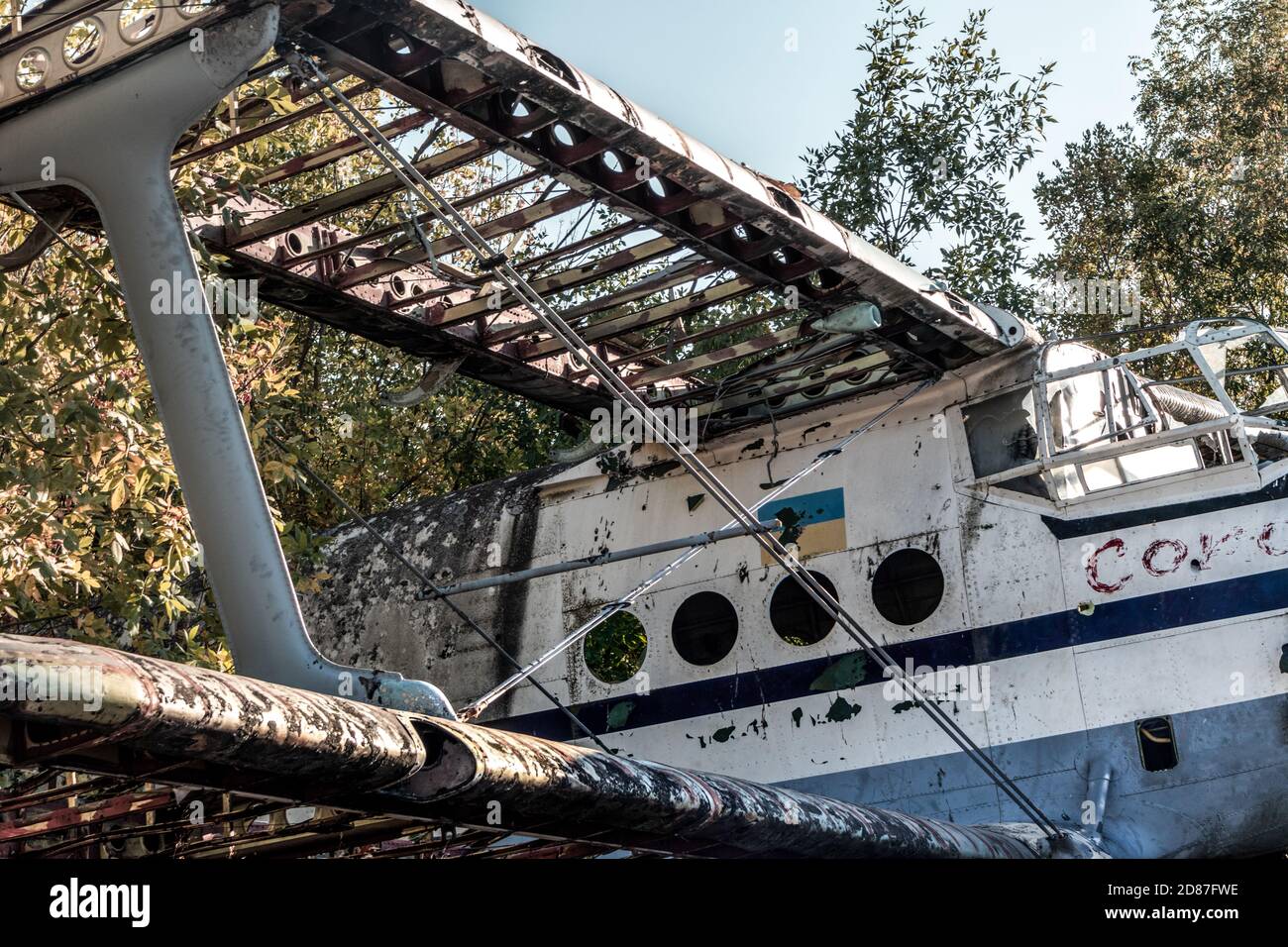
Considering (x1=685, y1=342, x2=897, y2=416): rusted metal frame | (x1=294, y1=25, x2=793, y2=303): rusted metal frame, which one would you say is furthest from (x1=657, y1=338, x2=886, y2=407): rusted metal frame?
(x1=294, y1=25, x2=793, y2=303): rusted metal frame

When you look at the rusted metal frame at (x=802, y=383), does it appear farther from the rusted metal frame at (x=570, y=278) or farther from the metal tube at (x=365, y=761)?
the metal tube at (x=365, y=761)

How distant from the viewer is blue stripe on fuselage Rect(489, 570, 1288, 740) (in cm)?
880

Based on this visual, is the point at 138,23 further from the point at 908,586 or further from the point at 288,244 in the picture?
the point at 908,586

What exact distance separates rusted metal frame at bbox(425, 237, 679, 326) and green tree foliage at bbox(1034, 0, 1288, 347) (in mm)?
9509

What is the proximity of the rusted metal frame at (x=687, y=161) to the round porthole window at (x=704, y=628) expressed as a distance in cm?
247

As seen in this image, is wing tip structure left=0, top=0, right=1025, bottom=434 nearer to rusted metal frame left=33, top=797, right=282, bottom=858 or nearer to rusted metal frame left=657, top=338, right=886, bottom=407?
rusted metal frame left=657, top=338, right=886, bottom=407

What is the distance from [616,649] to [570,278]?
3.04m

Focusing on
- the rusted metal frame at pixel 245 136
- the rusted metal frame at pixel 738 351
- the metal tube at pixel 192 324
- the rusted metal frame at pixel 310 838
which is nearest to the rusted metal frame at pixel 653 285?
the rusted metal frame at pixel 738 351

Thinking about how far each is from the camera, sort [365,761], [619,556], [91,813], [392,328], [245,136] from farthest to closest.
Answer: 1. [392,328]
2. [619,556]
3. [245,136]
4. [91,813]
5. [365,761]

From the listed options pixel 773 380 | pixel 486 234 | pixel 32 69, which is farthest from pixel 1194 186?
pixel 32 69

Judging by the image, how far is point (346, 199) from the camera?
28.8 feet

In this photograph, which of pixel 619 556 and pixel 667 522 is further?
pixel 667 522

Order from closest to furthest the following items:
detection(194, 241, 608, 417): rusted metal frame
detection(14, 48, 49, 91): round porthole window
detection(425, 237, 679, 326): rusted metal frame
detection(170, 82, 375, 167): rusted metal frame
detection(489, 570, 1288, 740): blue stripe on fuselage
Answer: detection(14, 48, 49, 91): round porthole window → detection(170, 82, 375, 167): rusted metal frame → detection(489, 570, 1288, 740): blue stripe on fuselage → detection(425, 237, 679, 326): rusted metal frame → detection(194, 241, 608, 417): rusted metal frame
